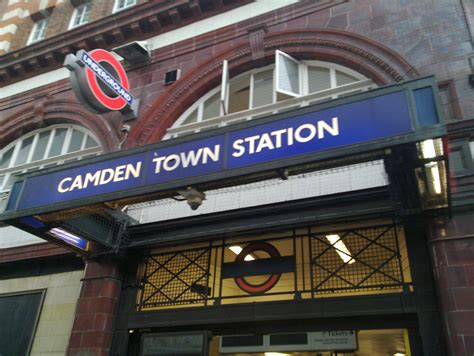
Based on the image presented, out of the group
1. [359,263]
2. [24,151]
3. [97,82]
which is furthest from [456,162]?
[24,151]

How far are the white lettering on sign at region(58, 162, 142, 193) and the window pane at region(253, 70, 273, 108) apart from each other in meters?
4.65

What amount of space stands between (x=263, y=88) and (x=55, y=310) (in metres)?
6.76

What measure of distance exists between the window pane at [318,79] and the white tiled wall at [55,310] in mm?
6461

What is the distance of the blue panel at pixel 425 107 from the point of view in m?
4.79

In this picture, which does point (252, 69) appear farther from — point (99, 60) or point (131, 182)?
point (131, 182)

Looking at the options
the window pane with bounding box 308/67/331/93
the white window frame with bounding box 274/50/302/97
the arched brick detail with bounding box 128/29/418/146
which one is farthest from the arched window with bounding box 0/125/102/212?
the window pane with bounding box 308/67/331/93

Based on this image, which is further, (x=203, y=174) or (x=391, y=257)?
(x=391, y=257)

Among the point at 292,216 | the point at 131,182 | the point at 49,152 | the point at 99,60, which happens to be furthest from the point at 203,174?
the point at 49,152

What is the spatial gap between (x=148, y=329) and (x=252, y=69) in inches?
247

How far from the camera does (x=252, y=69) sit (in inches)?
425

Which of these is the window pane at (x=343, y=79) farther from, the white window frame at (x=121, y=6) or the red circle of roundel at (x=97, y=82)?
the white window frame at (x=121, y=6)

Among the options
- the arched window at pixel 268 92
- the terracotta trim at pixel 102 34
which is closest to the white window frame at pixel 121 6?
the terracotta trim at pixel 102 34

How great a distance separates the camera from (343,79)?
9.70 m

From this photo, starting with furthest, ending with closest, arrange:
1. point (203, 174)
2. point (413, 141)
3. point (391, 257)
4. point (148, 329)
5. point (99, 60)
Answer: point (99, 60), point (148, 329), point (391, 257), point (203, 174), point (413, 141)
